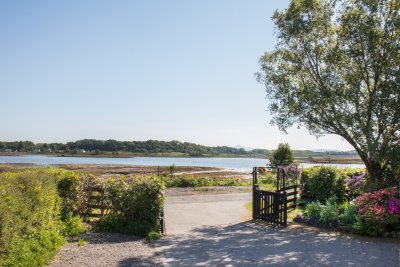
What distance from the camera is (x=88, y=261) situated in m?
9.71

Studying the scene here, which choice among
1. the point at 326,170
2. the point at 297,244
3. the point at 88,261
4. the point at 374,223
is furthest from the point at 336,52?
the point at 88,261

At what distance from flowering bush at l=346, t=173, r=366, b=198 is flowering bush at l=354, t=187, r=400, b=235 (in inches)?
209

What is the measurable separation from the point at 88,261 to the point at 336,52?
1489cm

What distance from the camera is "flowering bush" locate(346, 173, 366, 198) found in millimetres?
20000

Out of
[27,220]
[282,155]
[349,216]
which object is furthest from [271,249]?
[282,155]

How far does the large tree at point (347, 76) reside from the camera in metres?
17.4

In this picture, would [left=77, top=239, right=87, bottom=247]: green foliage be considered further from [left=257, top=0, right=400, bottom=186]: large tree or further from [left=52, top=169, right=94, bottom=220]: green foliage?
[left=257, top=0, right=400, bottom=186]: large tree

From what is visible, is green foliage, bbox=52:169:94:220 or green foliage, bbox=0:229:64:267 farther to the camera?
green foliage, bbox=52:169:94:220

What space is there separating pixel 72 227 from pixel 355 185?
47.4 ft

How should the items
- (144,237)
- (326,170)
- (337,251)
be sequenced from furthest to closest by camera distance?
(326,170) → (144,237) → (337,251)

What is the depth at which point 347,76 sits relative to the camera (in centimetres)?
1884

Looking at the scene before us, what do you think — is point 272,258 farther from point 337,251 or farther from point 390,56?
point 390,56

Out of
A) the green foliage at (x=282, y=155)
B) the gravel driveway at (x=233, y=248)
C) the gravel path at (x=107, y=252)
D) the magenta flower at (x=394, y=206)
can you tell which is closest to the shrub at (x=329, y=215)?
the gravel driveway at (x=233, y=248)

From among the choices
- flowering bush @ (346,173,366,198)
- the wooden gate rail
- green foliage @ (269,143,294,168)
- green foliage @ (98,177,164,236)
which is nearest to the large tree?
flowering bush @ (346,173,366,198)
